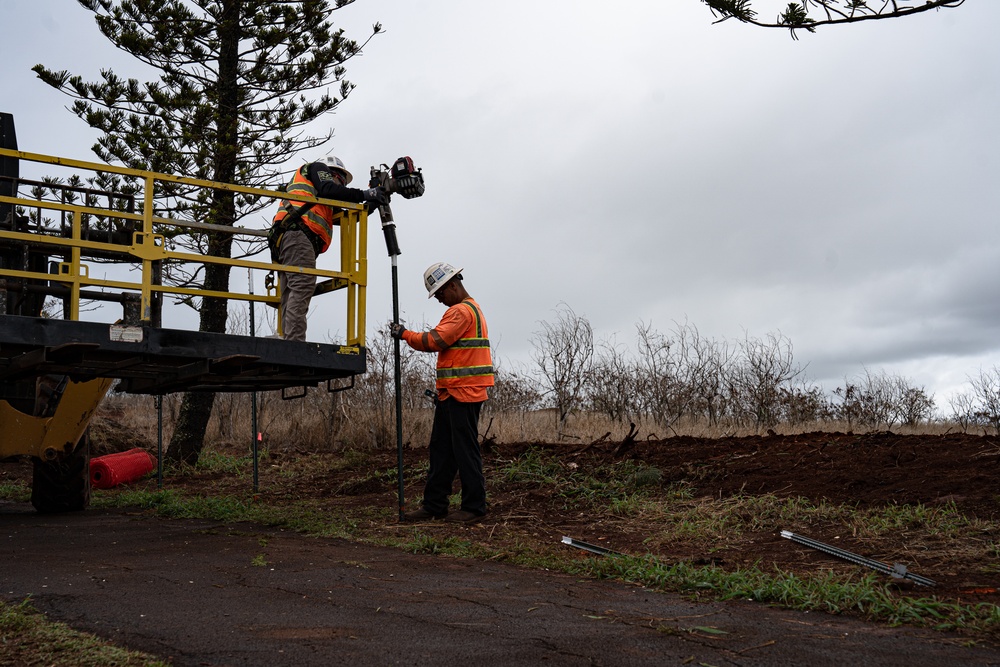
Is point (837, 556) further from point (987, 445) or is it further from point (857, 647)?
point (987, 445)

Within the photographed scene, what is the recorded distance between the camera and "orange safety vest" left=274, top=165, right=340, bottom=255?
849 cm

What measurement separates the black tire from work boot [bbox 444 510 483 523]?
14.5 feet

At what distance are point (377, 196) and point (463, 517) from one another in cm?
303

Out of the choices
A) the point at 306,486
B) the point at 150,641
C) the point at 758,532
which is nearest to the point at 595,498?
the point at 758,532

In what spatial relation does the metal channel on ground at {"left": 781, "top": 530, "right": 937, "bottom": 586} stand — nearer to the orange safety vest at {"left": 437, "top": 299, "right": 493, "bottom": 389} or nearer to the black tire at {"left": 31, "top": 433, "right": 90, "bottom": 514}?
the orange safety vest at {"left": 437, "top": 299, "right": 493, "bottom": 389}

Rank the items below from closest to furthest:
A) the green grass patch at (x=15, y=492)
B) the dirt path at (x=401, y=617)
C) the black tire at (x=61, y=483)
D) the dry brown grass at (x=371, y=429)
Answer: the dirt path at (x=401, y=617), the black tire at (x=61, y=483), the green grass patch at (x=15, y=492), the dry brown grass at (x=371, y=429)

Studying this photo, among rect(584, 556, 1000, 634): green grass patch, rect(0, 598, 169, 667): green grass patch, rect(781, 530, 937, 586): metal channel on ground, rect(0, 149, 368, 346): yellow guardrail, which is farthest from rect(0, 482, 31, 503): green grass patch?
rect(781, 530, 937, 586): metal channel on ground

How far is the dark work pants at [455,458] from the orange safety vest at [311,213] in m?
1.88

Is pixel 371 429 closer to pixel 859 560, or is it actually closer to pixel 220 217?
pixel 220 217

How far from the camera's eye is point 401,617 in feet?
15.6

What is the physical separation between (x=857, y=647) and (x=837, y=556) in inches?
87.0

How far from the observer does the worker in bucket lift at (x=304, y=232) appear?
328 inches

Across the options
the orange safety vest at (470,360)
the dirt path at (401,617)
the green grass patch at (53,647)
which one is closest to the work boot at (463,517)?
the orange safety vest at (470,360)

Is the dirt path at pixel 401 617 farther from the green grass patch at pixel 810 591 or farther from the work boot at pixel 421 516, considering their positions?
the work boot at pixel 421 516
